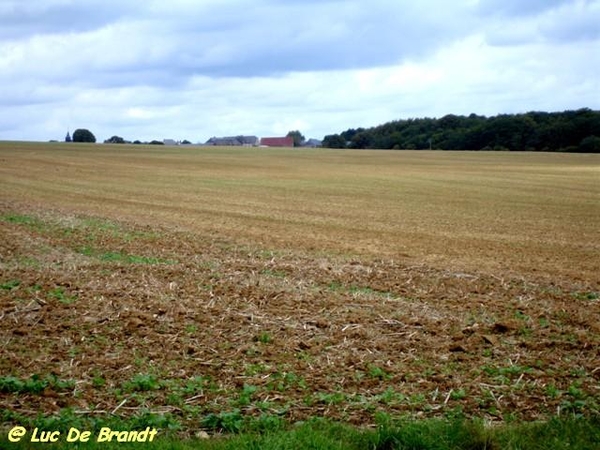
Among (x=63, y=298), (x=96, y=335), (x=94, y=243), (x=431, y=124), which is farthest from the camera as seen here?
(x=431, y=124)

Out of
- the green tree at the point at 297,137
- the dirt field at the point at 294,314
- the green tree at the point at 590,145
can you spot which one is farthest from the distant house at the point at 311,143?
the dirt field at the point at 294,314

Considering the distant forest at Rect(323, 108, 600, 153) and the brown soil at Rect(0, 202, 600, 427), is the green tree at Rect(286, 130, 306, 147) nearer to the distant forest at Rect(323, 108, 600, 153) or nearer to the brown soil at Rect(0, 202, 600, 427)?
the distant forest at Rect(323, 108, 600, 153)

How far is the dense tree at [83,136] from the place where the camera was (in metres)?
112

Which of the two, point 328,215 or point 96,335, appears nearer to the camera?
point 96,335

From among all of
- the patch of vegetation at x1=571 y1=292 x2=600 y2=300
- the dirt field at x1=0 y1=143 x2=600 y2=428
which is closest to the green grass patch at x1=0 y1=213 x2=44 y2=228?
the dirt field at x1=0 y1=143 x2=600 y2=428

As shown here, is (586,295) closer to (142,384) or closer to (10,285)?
(142,384)

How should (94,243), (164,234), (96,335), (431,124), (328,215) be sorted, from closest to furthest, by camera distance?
1. (96,335)
2. (94,243)
3. (164,234)
4. (328,215)
5. (431,124)

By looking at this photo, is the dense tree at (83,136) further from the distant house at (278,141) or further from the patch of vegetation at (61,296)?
the patch of vegetation at (61,296)

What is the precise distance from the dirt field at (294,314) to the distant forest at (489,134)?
75856 mm

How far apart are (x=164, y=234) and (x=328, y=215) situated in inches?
338

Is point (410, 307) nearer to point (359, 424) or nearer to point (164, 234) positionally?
point (359, 424)

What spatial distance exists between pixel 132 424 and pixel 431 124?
398ft

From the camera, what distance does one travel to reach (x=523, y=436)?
5.61m

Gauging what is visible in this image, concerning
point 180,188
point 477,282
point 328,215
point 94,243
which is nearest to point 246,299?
point 477,282
